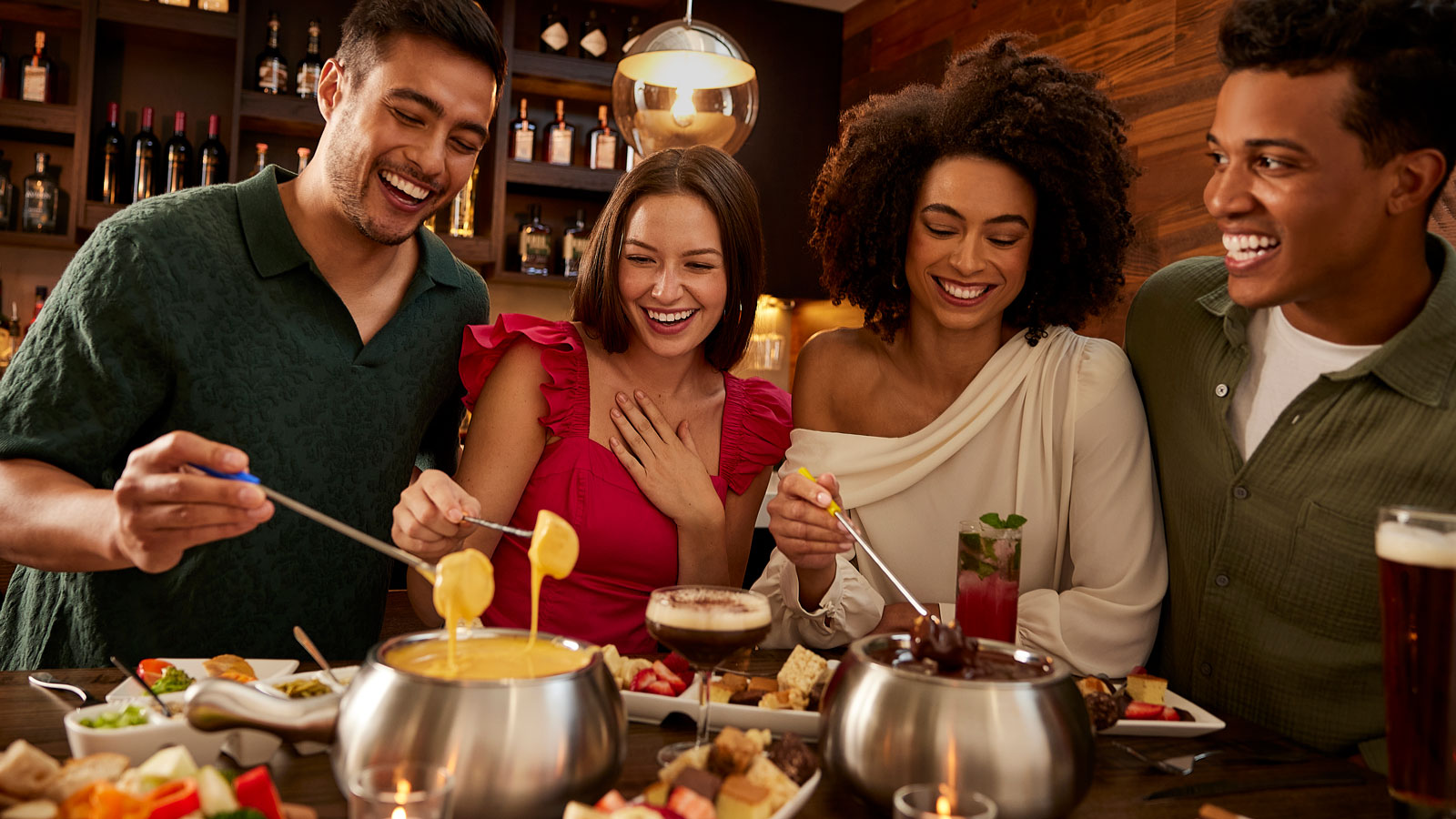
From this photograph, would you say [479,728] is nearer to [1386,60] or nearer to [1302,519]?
[1302,519]

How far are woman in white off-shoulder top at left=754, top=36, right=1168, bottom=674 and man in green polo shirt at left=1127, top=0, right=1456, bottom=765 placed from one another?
0.18 m

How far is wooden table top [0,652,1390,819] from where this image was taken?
108 centimetres

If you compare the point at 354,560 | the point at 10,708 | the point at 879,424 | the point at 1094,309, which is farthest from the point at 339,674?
the point at 1094,309

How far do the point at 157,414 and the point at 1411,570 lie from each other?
189 cm

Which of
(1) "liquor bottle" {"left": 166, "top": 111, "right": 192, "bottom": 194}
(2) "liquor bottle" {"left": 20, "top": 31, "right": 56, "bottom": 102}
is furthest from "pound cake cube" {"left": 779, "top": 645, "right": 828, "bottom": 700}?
(2) "liquor bottle" {"left": 20, "top": 31, "right": 56, "bottom": 102}

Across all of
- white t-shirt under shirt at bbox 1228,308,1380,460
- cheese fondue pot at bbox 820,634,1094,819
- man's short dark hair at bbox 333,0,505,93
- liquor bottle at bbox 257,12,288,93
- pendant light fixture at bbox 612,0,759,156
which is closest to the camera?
cheese fondue pot at bbox 820,634,1094,819

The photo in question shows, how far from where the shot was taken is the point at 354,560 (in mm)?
1982

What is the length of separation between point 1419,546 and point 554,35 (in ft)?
15.2

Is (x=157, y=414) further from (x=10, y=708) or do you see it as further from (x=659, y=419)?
(x=659, y=419)

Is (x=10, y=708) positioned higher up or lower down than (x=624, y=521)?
lower down

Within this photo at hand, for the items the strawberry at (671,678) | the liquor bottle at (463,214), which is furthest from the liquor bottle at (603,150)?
the strawberry at (671,678)

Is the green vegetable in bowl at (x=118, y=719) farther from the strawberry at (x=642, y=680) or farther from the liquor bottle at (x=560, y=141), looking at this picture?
the liquor bottle at (x=560, y=141)

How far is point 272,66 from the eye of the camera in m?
4.50

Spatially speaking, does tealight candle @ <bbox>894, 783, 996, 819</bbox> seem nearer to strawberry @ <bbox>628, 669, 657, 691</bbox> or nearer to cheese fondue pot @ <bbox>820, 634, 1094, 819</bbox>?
cheese fondue pot @ <bbox>820, 634, 1094, 819</bbox>
